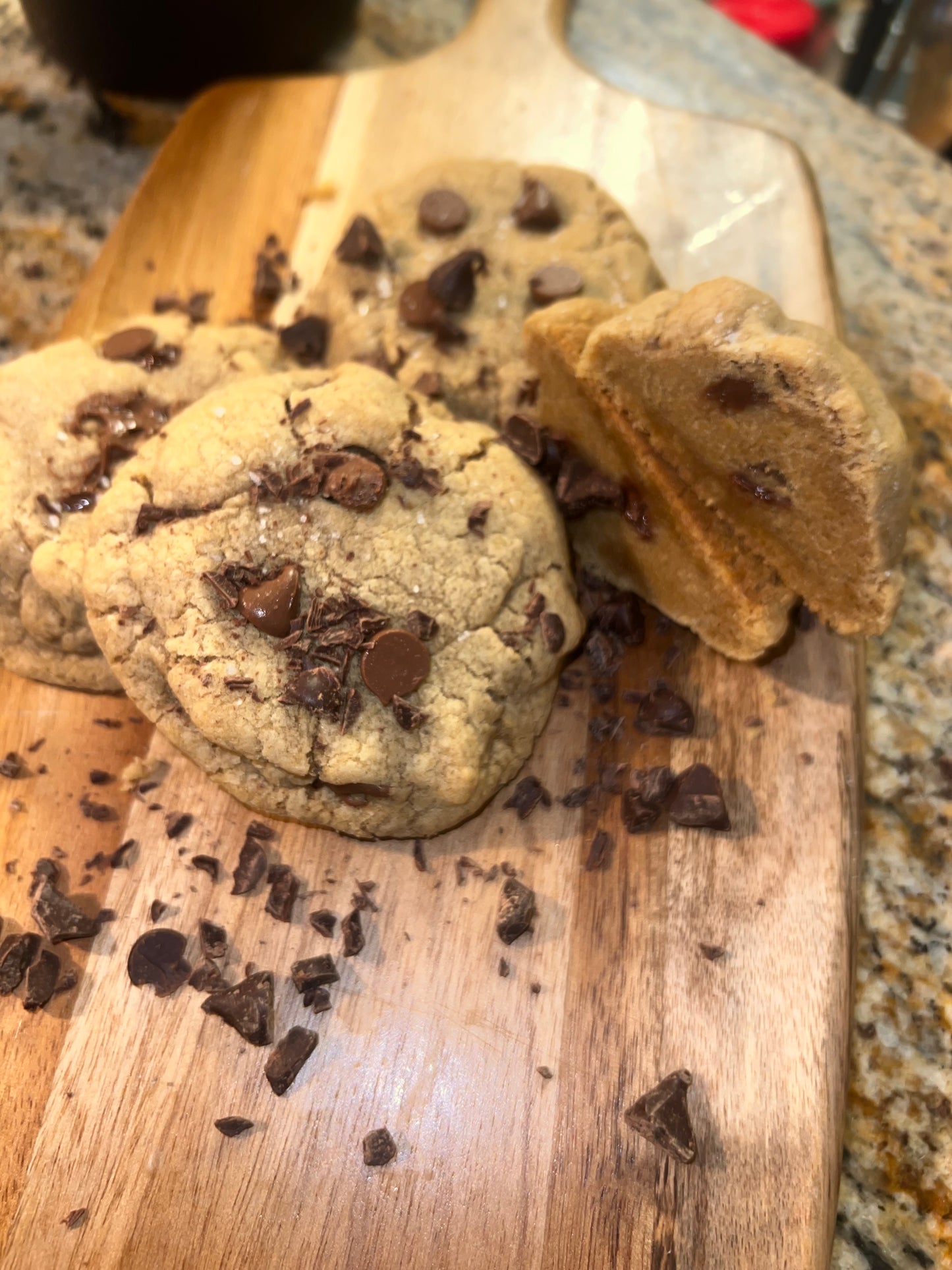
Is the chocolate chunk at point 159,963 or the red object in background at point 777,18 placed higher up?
the red object in background at point 777,18

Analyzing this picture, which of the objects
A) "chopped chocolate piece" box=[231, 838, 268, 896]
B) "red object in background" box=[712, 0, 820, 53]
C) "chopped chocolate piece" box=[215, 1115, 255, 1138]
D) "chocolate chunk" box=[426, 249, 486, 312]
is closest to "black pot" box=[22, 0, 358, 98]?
"chocolate chunk" box=[426, 249, 486, 312]

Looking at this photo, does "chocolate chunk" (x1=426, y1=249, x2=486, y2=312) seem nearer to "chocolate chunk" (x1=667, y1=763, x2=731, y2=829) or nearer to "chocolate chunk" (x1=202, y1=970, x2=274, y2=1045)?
"chocolate chunk" (x1=667, y1=763, x2=731, y2=829)

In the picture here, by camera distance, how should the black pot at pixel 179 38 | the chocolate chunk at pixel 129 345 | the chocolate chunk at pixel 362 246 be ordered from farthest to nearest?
the black pot at pixel 179 38 → the chocolate chunk at pixel 362 246 → the chocolate chunk at pixel 129 345

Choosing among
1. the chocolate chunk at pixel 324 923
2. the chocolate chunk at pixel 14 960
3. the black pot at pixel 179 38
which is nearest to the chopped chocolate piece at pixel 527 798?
the chocolate chunk at pixel 324 923

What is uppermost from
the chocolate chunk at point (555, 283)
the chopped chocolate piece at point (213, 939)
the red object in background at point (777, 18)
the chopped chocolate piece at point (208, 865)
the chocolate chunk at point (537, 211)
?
the red object in background at point (777, 18)

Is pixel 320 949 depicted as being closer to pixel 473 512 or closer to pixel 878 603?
pixel 473 512

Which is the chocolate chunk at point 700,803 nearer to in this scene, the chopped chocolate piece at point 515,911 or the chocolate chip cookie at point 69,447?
the chopped chocolate piece at point 515,911

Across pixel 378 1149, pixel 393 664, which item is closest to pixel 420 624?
pixel 393 664
